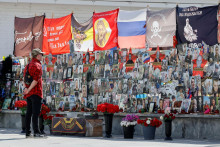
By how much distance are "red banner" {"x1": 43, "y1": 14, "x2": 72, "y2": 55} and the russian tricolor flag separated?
1.97 meters

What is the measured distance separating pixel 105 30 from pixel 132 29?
3.07 feet

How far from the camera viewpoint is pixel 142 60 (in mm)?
12953

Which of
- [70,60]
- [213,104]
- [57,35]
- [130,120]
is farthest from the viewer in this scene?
[57,35]

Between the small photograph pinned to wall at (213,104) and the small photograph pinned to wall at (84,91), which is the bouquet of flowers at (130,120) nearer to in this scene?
the small photograph pinned to wall at (213,104)

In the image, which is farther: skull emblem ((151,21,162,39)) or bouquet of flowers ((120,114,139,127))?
skull emblem ((151,21,162,39))

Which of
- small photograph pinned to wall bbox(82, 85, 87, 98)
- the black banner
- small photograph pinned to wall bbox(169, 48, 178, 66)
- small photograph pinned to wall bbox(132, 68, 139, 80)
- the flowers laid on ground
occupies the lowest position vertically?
the flowers laid on ground

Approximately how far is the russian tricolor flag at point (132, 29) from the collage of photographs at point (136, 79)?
255 millimetres

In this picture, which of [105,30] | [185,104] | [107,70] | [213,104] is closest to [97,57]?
[107,70]

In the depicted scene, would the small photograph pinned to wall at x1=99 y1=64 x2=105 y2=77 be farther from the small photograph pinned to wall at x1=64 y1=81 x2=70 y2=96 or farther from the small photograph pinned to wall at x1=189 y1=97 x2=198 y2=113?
the small photograph pinned to wall at x1=189 y1=97 x2=198 y2=113

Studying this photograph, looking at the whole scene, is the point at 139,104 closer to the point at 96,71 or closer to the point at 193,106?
the point at 193,106

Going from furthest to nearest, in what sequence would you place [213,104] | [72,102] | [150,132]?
1. [72,102]
2. [213,104]
3. [150,132]

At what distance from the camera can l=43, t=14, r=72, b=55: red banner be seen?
14.7 meters

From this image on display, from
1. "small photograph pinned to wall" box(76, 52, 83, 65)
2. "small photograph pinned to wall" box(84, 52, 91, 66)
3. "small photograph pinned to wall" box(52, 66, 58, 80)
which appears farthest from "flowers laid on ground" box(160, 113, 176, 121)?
"small photograph pinned to wall" box(52, 66, 58, 80)

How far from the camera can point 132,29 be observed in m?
13.0
